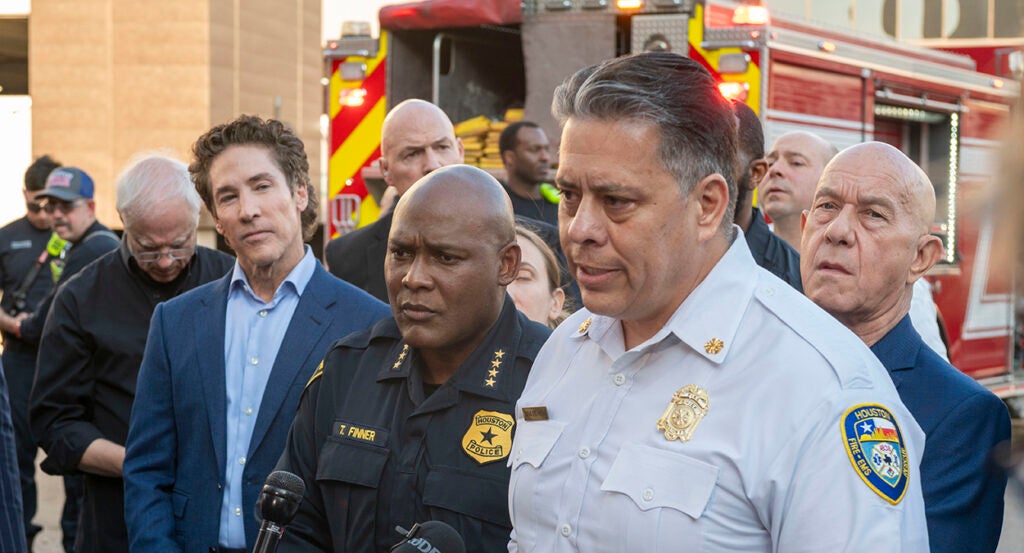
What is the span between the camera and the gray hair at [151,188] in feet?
13.9

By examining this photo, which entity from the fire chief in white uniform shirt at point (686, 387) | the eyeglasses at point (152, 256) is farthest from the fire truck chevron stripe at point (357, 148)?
the fire chief in white uniform shirt at point (686, 387)

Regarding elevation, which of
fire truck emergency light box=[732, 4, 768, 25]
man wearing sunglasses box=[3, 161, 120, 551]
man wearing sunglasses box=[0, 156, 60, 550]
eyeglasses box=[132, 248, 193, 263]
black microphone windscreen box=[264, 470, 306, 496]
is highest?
fire truck emergency light box=[732, 4, 768, 25]

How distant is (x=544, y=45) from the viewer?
7.91 meters

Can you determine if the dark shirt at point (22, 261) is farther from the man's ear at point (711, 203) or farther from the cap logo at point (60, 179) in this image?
the man's ear at point (711, 203)

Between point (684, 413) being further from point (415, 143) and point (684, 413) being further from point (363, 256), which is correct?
point (363, 256)

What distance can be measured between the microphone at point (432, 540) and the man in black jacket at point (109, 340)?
221cm

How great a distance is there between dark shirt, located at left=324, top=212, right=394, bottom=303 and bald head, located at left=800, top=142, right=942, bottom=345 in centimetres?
281

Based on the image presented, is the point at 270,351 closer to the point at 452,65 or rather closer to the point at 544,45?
the point at 544,45

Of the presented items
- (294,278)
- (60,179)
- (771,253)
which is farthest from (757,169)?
(60,179)

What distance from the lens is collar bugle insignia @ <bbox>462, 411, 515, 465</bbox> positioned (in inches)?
103

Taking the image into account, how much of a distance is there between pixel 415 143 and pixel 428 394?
275 cm

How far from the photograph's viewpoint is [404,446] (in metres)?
2.66

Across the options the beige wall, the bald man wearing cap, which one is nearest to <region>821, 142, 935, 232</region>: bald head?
the bald man wearing cap

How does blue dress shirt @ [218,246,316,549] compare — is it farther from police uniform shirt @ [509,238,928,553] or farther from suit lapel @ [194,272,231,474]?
police uniform shirt @ [509,238,928,553]
